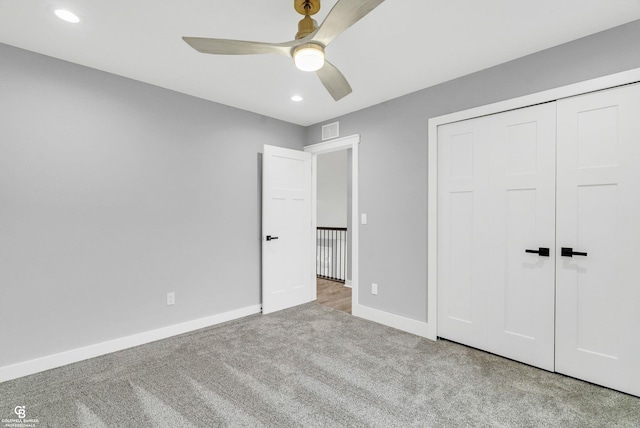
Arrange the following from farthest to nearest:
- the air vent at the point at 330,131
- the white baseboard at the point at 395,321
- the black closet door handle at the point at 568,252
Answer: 1. the air vent at the point at 330,131
2. the white baseboard at the point at 395,321
3. the black closet door handle at the point at 568,252

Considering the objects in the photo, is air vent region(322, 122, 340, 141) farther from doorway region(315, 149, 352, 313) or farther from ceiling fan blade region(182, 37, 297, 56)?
ceiling fan blade region(182, 37, 297, 56)

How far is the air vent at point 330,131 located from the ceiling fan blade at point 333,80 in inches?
69.6

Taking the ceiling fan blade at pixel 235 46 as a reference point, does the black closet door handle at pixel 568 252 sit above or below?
below

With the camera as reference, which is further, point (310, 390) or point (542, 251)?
point (542, 251)

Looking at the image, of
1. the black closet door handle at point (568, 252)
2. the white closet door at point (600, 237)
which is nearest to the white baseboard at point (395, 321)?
the white closet door at point (600, 237)

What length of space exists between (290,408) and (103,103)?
3.00 m

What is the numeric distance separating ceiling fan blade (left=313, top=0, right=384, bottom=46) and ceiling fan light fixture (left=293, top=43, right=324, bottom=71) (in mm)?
59

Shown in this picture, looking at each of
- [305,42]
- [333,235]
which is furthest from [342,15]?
[333,235]

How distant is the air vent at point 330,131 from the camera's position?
13.2 feet

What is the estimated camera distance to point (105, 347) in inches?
107

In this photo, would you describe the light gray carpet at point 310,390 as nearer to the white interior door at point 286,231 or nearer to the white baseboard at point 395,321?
the white baseboard at point 395,321

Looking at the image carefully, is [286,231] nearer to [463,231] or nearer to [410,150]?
[410,150]

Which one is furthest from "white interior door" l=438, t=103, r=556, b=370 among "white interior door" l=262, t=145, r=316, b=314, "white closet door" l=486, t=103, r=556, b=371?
"white interior door" l=262, t=145, r=316, b=314

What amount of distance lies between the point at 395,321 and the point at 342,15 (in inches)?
117
